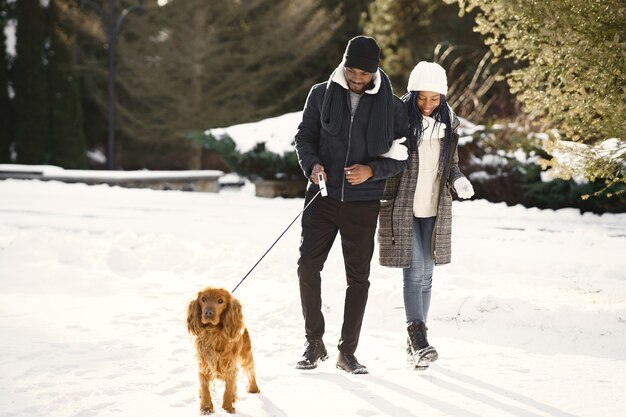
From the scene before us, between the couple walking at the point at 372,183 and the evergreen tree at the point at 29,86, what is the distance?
25124 millimetres

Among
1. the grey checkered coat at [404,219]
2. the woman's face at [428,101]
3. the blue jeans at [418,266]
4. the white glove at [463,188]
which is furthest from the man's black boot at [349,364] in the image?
the woman's face at [428,101]

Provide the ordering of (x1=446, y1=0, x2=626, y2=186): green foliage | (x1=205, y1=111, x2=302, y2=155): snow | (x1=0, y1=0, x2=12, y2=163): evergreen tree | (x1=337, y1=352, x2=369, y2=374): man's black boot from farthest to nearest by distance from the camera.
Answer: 1. (x1=0, y1=0, x2=12, y2=163): evergreen tree
2. (x1=205, y1=111, x2=302, y2=155): snow
3. (x1=446, y1=0, x2=626, y2=186): green foliage
4. (x1=337, y1=352, x2=369, y2=374): man's black boot

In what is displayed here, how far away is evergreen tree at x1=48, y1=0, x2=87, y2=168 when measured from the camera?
94.1 ft

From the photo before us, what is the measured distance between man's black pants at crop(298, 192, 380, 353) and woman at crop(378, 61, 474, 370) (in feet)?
0.66

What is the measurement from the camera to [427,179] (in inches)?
195

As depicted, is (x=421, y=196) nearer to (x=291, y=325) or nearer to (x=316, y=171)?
(x=316, y=171)

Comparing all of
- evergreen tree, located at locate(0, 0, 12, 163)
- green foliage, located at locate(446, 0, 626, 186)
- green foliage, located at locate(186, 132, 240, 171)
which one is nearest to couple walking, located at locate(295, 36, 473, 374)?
green foliage, located at locate(446, 0, 626, 186)

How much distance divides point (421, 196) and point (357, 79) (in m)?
0.95

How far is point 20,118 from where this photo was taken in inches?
1086

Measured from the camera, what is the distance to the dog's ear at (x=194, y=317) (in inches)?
154

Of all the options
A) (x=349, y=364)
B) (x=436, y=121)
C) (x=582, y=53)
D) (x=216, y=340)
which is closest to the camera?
(x=216, y=340)

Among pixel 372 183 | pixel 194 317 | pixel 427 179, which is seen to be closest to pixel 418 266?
pixel 427 179

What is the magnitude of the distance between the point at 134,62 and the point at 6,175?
1222cm

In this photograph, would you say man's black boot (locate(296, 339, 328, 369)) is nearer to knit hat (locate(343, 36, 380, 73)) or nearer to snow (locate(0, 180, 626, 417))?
snow (locate(0, 180, 626, 417))
